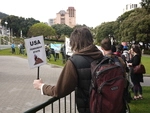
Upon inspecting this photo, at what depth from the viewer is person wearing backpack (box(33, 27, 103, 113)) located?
8.48 feet

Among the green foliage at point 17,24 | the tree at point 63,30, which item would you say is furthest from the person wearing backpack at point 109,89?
the tree at point 63,30

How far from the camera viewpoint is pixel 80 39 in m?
2.79

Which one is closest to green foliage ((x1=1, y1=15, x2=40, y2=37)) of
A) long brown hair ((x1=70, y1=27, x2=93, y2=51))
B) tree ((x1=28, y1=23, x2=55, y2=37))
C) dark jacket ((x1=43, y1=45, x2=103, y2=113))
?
tree ((x1=28, y1=23, x2=55, y2=37))

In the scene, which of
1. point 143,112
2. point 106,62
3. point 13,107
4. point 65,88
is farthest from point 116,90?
point 13,107

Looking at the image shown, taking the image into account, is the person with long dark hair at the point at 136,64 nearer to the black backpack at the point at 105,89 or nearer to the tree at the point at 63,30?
the black backpack at the point at 105,89

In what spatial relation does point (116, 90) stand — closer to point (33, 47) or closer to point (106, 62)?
point (106, 62)

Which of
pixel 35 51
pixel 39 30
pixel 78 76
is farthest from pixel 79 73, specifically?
pixel 39 30

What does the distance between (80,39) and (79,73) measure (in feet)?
1.20

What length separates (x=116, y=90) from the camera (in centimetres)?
259

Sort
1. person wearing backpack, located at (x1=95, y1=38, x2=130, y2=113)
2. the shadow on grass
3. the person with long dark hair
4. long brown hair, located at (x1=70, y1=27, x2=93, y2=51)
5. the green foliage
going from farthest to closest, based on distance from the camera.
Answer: the green foliage → the person with long dark hair → the shadow on grass → long brown hair, located at (x1=70, y1=27, x2=93, y2=51) → person wearing backpack, located at (x1=95, y1=38, x2=130, y2=113)

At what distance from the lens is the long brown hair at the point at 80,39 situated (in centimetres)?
279

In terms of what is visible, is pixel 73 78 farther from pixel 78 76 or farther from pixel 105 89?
pixel 105 89

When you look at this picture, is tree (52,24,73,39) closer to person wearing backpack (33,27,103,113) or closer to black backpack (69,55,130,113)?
person wearing backpack (33,27,103,113)

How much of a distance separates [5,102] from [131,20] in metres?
44.0
